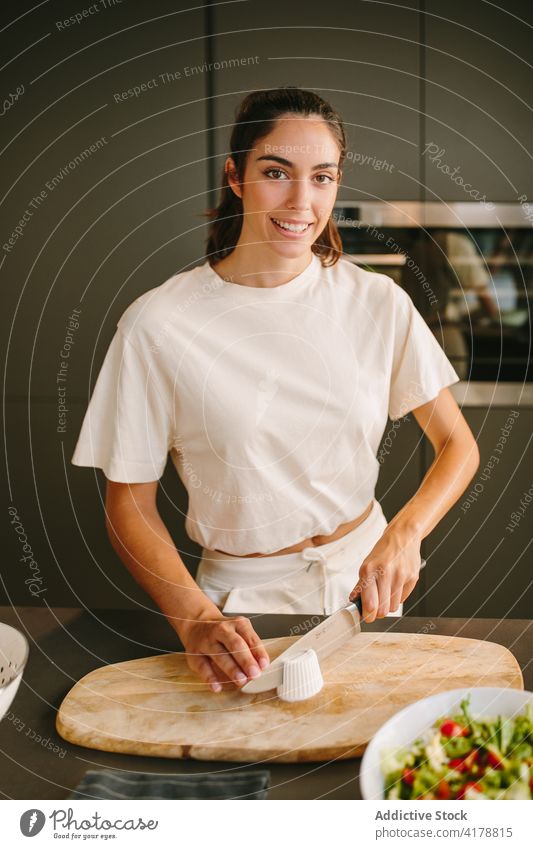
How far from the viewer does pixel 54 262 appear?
3.79 ft

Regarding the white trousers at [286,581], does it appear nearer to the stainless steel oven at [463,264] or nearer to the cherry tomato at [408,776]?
the cherry tomato at [408,776]

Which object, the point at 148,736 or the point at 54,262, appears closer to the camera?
the point at 148,736

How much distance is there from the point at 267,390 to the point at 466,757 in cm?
46

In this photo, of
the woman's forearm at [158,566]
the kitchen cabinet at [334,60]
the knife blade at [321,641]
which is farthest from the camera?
the kitchen cabinet at [334,60]

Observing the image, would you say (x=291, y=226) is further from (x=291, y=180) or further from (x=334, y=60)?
(x=334, y=60)

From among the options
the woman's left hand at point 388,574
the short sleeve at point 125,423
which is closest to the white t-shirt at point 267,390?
the short sleeve at point 125,423

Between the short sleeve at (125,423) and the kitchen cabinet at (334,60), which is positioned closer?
the short sleeve at (125,423)

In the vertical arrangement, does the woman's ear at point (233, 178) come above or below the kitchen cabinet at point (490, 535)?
above

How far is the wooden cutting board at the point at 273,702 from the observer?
51 cm

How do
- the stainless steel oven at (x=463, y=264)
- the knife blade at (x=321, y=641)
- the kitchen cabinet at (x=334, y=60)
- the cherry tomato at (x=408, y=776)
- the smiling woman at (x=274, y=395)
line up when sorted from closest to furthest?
the cherry tomato at (x=408, y=776) < the knife blade at (x=321, y=641) < the smiling woman at (x=274, y=395) < the kitchen cabinet at (x=334, y=60) < the stainless steel oven at (x=463, y=264)
